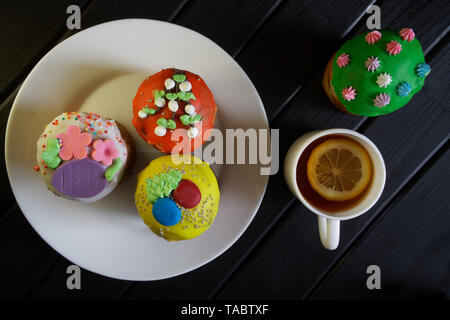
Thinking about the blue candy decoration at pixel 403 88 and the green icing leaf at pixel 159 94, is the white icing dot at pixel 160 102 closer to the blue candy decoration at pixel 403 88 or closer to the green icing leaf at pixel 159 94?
the green icing leaf at pixel 159 94

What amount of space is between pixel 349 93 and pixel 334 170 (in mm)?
241

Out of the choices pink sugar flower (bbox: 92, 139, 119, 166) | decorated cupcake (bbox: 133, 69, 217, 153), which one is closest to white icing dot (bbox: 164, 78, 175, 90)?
decorated cupcake (bbox: 133, 69, 217, 153)

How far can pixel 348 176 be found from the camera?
94 centimetres

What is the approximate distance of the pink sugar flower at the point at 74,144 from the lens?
787mm

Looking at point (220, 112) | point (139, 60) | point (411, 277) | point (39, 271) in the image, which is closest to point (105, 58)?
point (139, 60)

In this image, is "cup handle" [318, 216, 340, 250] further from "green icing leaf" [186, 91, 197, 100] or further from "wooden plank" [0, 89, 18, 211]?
"wooden plank" [0, 89, 18, 211]

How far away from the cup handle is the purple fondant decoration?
622 millimetres

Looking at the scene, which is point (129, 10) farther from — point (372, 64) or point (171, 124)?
point (372, 64)

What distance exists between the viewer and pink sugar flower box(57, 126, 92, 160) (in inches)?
31.0

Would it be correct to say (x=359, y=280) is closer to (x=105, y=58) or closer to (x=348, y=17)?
(x=348, y=17)

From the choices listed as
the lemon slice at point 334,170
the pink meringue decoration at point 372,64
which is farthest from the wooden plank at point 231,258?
the pink meringue decoration at point 372,64

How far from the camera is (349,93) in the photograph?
0.84 metres

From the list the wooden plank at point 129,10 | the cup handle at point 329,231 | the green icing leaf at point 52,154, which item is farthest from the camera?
the wooden plank at point 129,10

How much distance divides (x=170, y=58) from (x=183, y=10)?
0.22m
